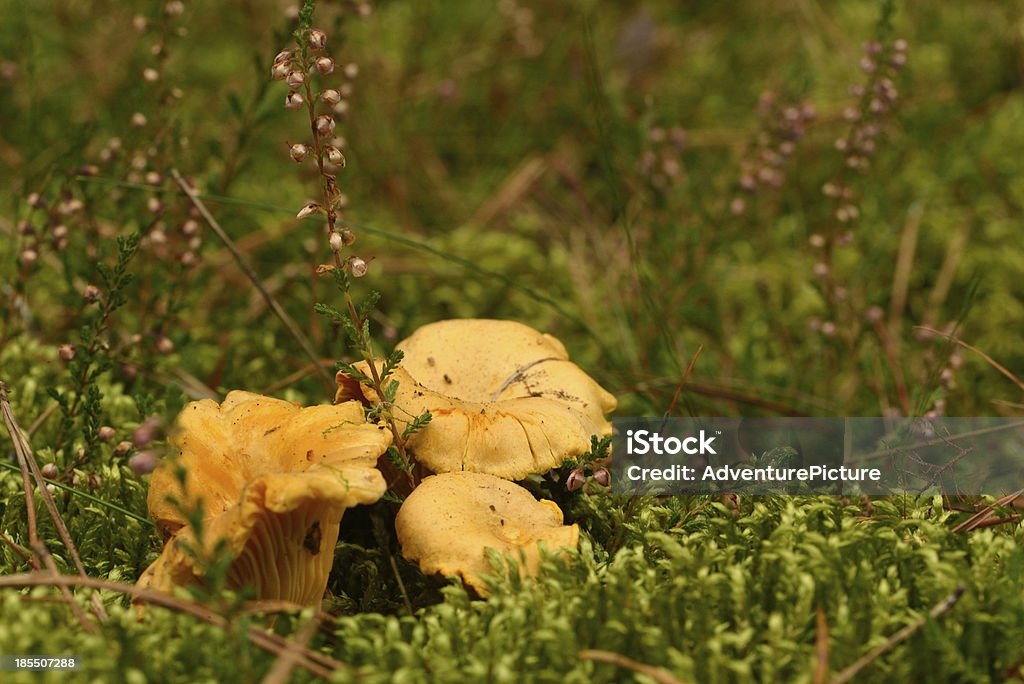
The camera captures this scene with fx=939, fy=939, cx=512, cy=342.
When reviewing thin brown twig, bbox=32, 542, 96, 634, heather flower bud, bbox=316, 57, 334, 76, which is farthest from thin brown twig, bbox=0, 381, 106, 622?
heather flower bud, bbox=316, 57, 334, 76

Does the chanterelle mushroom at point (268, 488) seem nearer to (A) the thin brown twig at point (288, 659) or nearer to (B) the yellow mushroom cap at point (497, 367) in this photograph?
(A) the thin brown twig at point (288, 659)

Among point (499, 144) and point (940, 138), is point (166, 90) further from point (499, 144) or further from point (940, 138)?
point (940, 138)

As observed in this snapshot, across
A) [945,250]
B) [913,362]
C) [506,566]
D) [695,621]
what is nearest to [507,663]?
[506,566]

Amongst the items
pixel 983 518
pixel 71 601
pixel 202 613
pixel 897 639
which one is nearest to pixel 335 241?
pixel 202 613

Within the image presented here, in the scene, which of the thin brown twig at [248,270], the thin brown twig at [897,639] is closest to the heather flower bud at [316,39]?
the thin brown twig at [248,270]

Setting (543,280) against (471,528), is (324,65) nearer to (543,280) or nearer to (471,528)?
(471,528)

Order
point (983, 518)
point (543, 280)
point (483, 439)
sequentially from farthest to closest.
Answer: point (543, 280)
point (983, 518)
point (483, 439)

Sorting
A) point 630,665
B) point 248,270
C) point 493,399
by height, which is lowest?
point 630,665
